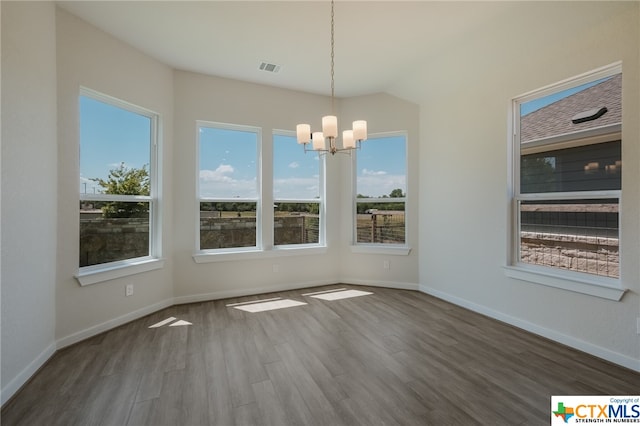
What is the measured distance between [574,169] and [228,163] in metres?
3.98

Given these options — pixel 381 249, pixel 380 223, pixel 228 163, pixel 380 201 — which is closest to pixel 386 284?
pixel 381 249

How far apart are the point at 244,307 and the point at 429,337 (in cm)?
221

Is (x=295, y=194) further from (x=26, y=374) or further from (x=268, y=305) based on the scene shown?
(x=26, y=374)

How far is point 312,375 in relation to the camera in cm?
218

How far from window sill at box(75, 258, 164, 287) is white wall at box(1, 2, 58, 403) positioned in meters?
0.27

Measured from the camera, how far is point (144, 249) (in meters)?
3.46

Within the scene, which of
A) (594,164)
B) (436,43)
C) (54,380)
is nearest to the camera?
(54,380)

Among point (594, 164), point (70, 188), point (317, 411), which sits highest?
point (594, 164)

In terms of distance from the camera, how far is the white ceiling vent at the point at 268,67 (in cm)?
354

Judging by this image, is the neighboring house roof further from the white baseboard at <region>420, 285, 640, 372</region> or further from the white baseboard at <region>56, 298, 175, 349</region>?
the white baseboard at <region>56, 298, 175, 349</region>

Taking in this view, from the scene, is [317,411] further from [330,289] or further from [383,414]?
[330,289]

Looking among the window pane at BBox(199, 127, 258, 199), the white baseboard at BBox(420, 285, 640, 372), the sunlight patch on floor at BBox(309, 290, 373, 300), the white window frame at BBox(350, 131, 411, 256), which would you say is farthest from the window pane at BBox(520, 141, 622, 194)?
the window pane at BBox(199, 127, 258, 199)

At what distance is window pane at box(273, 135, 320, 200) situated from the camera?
14.3 feet

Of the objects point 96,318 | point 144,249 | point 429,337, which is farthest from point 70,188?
point 429,337
